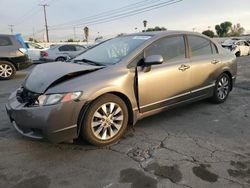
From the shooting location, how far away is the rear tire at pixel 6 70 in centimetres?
943

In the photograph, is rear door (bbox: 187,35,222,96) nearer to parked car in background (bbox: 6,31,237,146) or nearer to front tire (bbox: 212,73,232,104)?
parked car in background (bbox: 6,31,237,146)

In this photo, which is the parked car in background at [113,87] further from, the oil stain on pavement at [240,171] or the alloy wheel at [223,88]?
the oil stain on pavement at [240,171]

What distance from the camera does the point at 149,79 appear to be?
393 cm

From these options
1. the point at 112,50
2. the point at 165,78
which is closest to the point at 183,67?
the point at 165,78

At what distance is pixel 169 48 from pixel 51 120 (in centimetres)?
230

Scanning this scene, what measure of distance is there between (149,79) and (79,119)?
48.6 inches

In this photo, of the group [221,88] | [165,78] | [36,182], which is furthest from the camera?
[221,88]

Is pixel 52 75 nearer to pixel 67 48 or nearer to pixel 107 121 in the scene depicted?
pixel 107 121

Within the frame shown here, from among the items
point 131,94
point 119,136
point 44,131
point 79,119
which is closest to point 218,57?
point 131,94

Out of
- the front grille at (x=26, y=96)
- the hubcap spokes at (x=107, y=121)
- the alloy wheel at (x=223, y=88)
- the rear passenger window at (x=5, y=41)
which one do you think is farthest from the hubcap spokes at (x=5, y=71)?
the alloy wheel at (x=223, y=88)

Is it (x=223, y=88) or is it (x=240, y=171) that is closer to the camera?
(x=240, y=171)

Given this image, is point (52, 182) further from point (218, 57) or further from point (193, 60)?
point (218, 57)

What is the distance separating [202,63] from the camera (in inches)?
191

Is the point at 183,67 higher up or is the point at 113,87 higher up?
the point at 183,67
